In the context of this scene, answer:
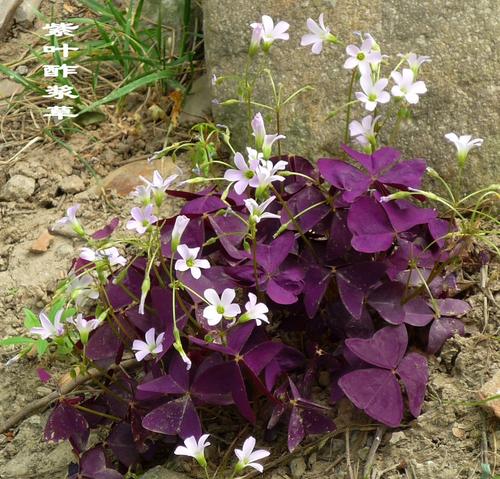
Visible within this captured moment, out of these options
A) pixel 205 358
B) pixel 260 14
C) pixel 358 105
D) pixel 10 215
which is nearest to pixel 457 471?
pixel 205 358

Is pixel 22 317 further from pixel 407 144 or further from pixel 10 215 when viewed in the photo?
pixel 407 144

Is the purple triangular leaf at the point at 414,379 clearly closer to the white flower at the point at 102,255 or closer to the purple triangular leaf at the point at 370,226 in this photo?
the purple triangular leaf at the point at 370,226

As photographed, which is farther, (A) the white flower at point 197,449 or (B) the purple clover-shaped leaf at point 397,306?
(B) the purple clover-shaped leaf at point 397,306

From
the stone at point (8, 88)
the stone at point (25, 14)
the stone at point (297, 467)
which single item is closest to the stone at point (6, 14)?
the stone at point (25, 14)

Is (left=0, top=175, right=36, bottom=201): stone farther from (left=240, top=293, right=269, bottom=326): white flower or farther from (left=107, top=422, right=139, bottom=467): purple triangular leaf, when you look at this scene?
(left=240, top=293, right=269, bottom=326): white flower

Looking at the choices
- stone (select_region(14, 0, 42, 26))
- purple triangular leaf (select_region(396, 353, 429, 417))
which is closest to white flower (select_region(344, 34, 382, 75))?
purple triangular leaf (select_region(396, 353, 429, 417))
